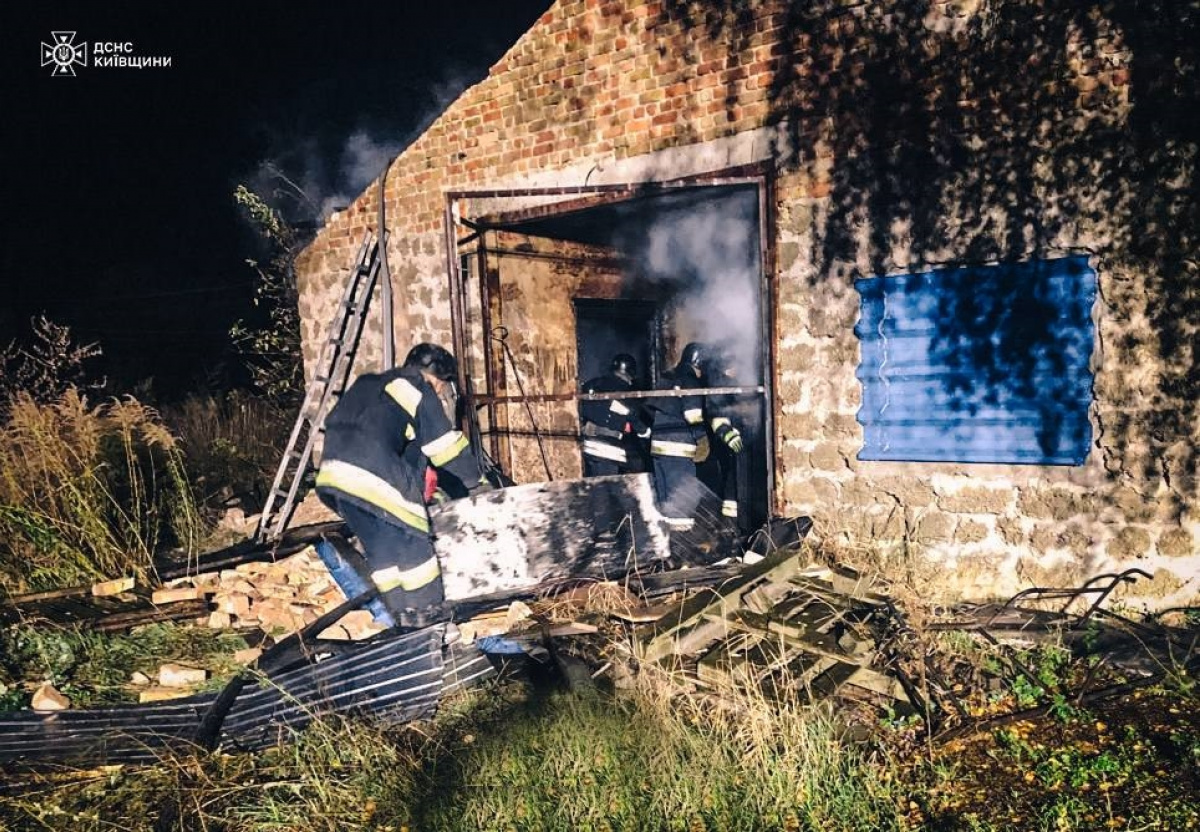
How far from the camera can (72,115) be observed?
16.0 m

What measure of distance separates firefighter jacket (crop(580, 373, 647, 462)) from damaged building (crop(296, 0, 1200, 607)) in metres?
1.18

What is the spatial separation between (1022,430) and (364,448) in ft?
13.7

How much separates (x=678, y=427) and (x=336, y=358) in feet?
11.9

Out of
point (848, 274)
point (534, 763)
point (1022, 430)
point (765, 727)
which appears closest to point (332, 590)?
point (534, 763)

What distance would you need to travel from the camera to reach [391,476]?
452 cm

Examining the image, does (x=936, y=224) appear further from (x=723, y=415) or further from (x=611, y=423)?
(x=611, y=423)

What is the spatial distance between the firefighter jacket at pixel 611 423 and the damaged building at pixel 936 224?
1.18 meters

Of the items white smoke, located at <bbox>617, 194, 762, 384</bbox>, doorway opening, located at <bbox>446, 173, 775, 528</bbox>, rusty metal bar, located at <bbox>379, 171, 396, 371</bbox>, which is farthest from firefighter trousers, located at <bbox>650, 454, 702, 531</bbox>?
rusty metal bar, located at <bbox>379, 171, 396, 371</bbox>

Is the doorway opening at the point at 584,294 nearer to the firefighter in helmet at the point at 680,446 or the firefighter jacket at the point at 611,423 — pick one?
the firefighter jacket at the point at 611,423

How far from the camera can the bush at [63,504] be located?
5.41 metres

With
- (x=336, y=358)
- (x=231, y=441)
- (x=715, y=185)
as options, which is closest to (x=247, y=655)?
(x=336, y=358)

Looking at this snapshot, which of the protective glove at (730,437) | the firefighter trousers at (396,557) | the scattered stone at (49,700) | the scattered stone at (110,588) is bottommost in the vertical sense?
the scattered stone at (49,700)

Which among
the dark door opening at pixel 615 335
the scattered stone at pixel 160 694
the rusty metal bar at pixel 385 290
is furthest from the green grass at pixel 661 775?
the dark door opening at pixel 615 335

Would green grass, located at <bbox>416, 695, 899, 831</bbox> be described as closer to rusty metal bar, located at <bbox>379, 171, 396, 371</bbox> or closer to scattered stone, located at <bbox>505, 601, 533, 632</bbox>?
scattered stone, located at <bbox>505, 601, 533, 632</bbox>
